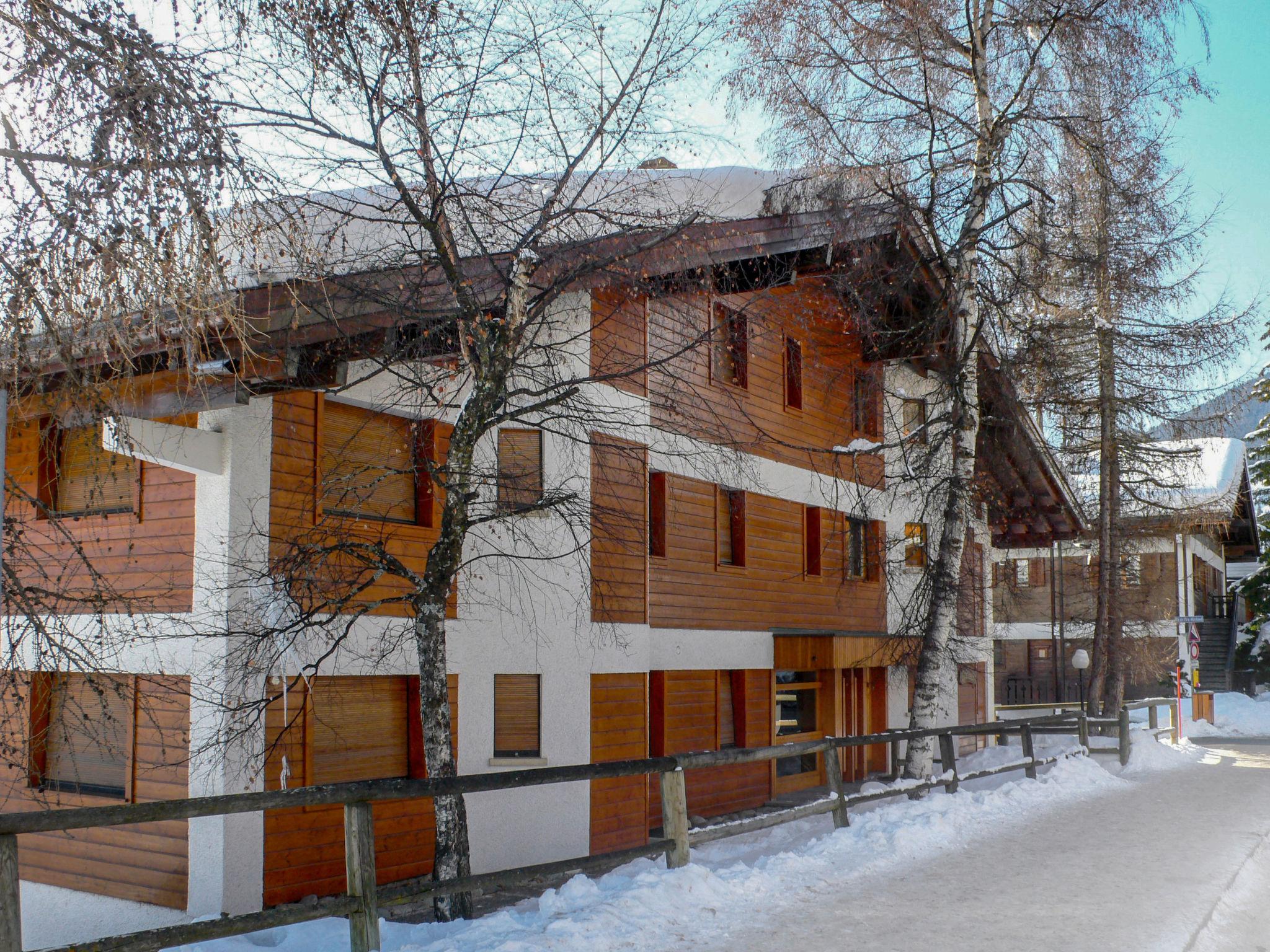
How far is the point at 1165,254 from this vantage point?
18.3 meters

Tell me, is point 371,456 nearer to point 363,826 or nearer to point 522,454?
point 522,454

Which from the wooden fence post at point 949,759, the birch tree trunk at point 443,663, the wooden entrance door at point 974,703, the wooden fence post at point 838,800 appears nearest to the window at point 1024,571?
the wooden entrance door at point 974,703

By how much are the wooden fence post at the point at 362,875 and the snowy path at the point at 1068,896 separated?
1.97 meters

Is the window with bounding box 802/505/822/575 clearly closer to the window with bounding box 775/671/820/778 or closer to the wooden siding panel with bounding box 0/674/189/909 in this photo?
the window with bounding box 775/671/820/778

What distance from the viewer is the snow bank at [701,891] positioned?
23.0ft

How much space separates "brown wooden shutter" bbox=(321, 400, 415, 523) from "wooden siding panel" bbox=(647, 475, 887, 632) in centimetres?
420

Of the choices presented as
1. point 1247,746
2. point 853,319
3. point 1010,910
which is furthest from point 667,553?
point 1247,746

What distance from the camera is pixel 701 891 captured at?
26.7 feet

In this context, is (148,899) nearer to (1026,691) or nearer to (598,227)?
(598,227)

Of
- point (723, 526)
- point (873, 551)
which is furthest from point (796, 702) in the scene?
point (723, 526)

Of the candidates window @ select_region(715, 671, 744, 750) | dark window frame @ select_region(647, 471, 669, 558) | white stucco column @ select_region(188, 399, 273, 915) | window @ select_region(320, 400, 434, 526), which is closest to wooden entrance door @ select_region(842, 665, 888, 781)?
window @ select_region(715, 671, 744, 750)

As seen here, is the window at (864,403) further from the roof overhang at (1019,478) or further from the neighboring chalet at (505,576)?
the roof overhang at (1019,478)

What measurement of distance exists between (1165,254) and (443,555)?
13.9 metres

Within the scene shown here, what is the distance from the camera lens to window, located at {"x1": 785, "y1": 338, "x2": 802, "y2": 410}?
1878 centimetres
